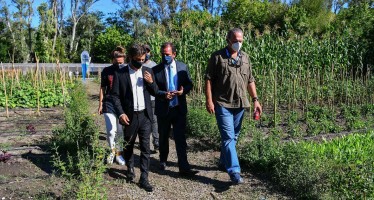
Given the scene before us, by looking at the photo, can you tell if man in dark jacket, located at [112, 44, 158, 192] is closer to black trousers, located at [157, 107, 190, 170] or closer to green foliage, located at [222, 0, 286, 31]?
black trousers, located at [157, 107, 190, 170]

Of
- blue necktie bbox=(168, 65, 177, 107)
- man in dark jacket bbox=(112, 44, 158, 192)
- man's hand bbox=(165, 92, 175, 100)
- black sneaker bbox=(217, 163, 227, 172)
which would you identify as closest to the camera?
man in dark jacket bbox=(112, 44, 158, 192)

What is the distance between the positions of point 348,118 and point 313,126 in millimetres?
1239

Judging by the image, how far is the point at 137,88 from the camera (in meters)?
5.08

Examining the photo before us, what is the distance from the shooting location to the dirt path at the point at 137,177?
4.79 meters

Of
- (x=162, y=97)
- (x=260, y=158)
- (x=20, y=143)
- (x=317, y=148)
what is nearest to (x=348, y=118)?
(x=317, y=148)

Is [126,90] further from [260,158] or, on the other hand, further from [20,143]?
[20,143]

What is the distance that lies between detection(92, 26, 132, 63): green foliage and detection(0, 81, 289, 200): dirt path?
118 feet

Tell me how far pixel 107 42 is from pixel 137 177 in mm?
39616

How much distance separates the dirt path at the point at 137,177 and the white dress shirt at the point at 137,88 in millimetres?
942

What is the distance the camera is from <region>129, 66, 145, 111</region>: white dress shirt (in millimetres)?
5066

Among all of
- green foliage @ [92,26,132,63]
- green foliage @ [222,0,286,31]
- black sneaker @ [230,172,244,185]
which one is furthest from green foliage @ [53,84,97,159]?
green foliage @ [92,26,132,63]

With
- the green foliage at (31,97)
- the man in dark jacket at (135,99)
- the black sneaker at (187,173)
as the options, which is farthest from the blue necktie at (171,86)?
the green foliage at (31,97)

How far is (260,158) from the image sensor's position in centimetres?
575

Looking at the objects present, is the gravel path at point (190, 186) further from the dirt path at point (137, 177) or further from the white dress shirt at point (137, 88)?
the white dress shirt at point (137, 88)
